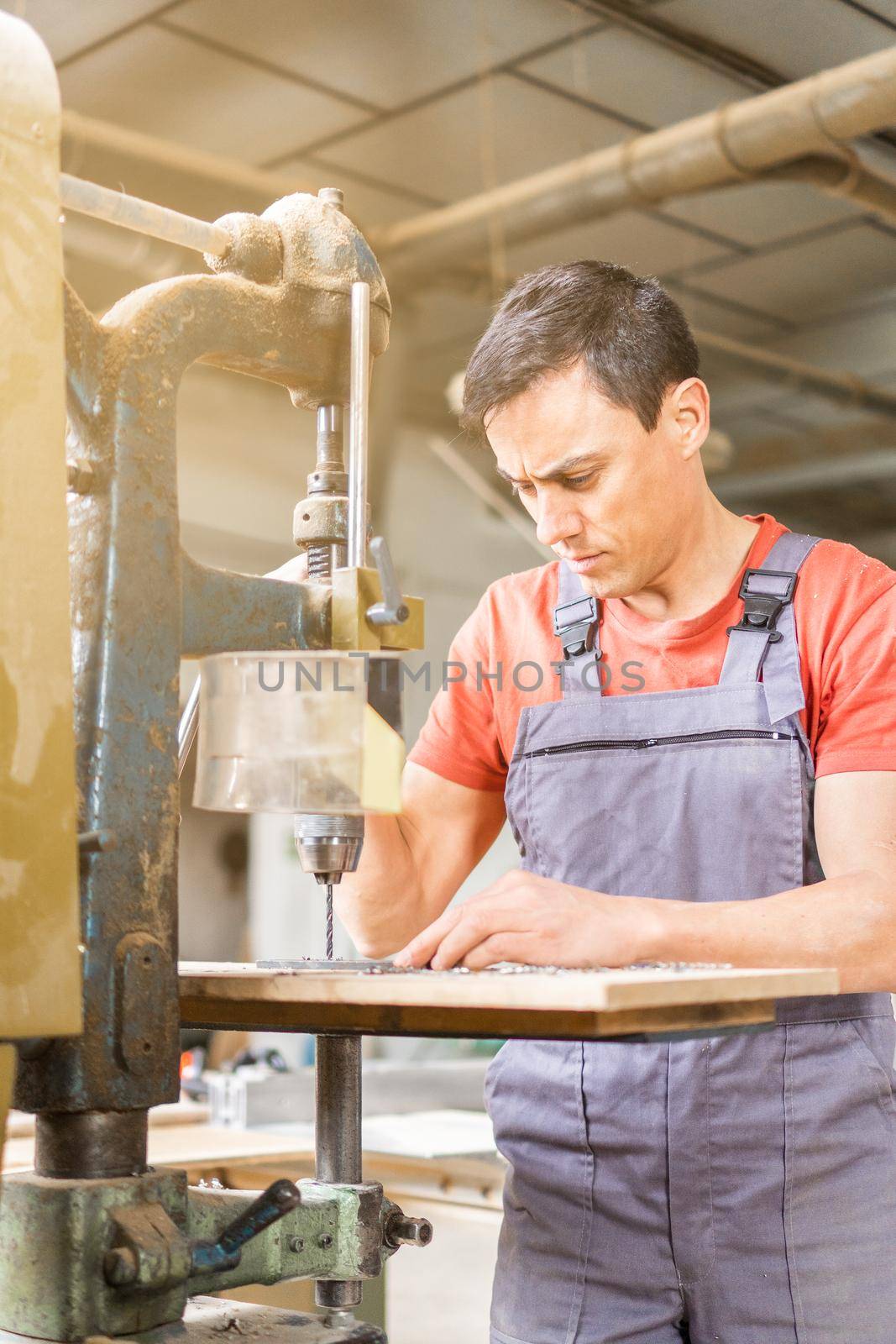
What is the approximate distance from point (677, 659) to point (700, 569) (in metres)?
0.12

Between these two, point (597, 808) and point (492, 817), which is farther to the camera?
point (492, 817)

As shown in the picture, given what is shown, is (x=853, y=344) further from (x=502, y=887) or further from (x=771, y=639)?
(x=502, y=887)

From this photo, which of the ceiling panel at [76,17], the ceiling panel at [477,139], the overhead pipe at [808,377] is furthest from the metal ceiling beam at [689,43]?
the overhead pipe at [808,377]

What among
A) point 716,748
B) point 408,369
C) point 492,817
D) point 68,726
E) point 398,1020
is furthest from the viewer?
point 408,369

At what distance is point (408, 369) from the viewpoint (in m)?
5.69

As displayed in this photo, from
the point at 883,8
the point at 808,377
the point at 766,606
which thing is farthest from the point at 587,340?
the point at 808,377

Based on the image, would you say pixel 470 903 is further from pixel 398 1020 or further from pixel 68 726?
pixel 68 726

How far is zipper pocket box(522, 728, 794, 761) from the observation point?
4.89ft

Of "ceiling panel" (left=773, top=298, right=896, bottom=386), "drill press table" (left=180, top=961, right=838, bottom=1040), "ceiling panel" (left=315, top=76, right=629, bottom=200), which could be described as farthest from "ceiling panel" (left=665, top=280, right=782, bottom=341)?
"drill press table" (left=180, top=961, right=838, bottom=1040)

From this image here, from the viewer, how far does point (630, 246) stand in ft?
18.2

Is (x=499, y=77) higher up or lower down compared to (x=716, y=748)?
higher up

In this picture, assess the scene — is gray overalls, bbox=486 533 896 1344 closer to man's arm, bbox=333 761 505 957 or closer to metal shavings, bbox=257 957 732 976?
man's arm, bbox=333 761 505 957

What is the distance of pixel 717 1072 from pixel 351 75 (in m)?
3.64

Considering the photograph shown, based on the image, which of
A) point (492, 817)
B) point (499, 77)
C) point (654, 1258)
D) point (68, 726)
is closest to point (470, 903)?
point (68, 726)
